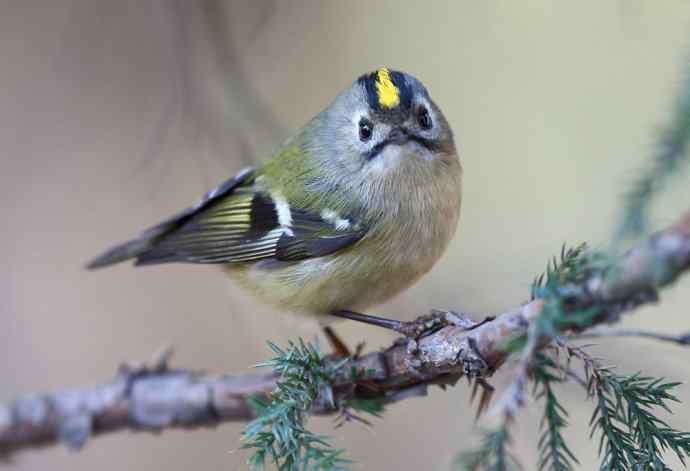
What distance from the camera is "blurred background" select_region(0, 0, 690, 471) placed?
8.34ft

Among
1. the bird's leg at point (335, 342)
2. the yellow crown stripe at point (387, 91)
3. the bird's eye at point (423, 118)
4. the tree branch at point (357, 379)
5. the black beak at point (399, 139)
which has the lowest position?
Answer: the tree branch at point (357, 379)

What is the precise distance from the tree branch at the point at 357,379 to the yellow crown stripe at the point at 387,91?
1.90 feet

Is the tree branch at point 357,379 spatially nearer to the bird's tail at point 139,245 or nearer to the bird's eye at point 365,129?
the bird's tail at point 139,245

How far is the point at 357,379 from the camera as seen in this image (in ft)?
4.34

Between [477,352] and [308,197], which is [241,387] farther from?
[477,352]

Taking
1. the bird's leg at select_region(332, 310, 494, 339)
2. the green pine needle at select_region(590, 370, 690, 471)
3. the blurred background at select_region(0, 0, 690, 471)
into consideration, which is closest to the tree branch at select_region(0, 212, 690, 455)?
the bird's leg at select_region(332, 310, 494, 339)

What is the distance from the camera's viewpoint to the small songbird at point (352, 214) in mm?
1620

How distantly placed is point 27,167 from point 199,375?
1.92 m

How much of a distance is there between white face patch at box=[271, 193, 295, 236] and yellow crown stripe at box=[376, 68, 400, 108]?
38cm

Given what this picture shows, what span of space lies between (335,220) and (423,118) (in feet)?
1.01

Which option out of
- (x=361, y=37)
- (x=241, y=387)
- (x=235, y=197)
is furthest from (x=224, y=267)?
(x=361, y=37)

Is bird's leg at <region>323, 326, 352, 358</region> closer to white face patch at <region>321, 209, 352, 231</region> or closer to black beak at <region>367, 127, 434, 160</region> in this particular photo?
white face patch at <region>321, 209, 352, 231</region>

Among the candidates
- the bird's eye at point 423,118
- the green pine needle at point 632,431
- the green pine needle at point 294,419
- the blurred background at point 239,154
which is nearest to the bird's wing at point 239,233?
the blurred background at point 239,154

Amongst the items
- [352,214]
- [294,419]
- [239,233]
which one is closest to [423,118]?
[352,214]
